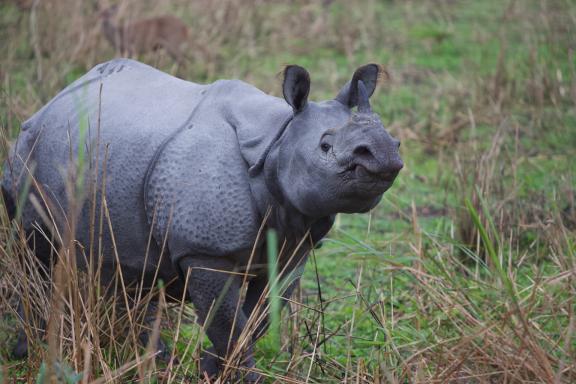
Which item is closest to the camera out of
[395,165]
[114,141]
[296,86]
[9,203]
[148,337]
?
[395,165]

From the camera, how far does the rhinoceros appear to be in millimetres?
2393

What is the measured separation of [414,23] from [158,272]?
19.7 feet

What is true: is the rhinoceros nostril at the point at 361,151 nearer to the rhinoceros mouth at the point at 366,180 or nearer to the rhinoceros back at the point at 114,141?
the rhinoceros mouth at the point at 366,180

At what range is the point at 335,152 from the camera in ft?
7.67

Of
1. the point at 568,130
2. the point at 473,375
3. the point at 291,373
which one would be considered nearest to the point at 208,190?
the point at 291,373

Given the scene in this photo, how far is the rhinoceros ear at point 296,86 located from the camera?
2.47 m

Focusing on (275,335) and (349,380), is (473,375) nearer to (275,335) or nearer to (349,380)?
(349,380)

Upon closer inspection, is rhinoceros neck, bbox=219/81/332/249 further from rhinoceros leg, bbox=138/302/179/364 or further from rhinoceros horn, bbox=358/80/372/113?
rhinoceros leg, bbox=138/302/179/364

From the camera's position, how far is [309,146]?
2414mm

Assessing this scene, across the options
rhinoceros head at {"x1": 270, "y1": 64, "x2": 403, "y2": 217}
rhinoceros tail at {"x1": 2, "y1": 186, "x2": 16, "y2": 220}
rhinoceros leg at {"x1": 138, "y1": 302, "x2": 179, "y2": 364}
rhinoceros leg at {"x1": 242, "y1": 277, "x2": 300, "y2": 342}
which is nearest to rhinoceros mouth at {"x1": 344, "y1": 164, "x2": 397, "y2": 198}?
rhinoceros head at {"x1": 270, "y1": 64, "x2": 403, "y2": 217}

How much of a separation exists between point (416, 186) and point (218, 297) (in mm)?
2804

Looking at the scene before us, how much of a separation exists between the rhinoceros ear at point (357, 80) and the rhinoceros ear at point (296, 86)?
118 mm

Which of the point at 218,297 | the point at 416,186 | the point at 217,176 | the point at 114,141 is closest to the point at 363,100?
the point at 217,176

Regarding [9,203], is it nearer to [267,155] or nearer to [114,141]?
[114,141]
